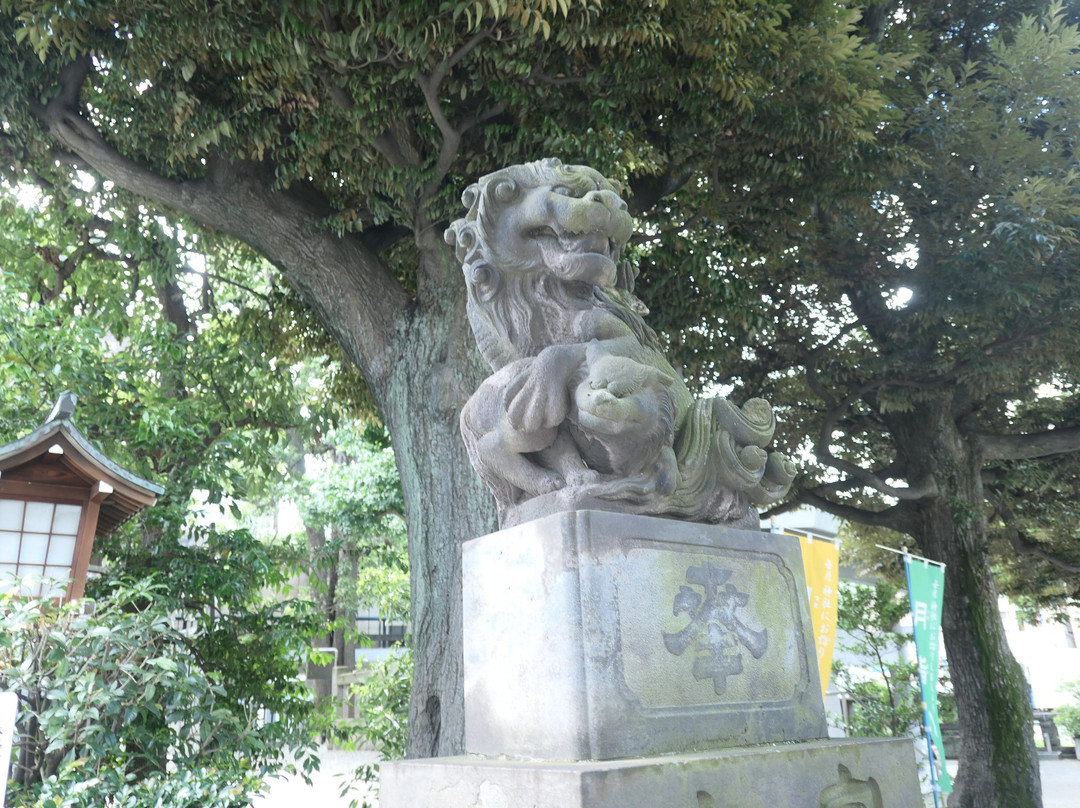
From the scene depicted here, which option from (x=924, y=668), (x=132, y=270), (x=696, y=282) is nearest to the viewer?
(x=696, y=282)

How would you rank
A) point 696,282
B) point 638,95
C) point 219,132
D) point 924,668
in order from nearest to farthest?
point 219,132 → point 638,95 → point 696,282 → point 924,668

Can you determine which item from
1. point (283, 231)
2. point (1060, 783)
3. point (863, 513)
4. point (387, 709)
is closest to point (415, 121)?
point (283, 231)

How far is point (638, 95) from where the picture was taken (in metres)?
5.88

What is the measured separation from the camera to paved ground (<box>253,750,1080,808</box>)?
36.6ft

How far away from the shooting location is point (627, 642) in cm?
239

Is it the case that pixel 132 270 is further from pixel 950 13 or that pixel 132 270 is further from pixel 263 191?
pixel 950 13

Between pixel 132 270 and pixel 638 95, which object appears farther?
pixel 132 270

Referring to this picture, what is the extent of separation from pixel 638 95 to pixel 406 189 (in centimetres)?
184

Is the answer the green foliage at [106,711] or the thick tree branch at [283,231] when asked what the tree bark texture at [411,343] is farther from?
the green foliage at [106,711]

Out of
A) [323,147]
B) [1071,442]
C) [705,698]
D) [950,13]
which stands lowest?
[705,698]

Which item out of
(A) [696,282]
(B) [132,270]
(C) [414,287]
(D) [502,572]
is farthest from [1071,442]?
(B) [132,270]

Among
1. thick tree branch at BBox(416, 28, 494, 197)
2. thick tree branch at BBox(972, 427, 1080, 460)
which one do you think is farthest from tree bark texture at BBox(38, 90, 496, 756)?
thick tree branch at BBox(972, 427, 1080, 460)

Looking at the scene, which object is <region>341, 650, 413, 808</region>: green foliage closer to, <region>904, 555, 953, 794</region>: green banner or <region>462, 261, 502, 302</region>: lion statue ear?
<region>462, 261, 502, 302</region>: lion statue ear

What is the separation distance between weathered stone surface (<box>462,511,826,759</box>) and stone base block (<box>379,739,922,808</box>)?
105 millimetres
